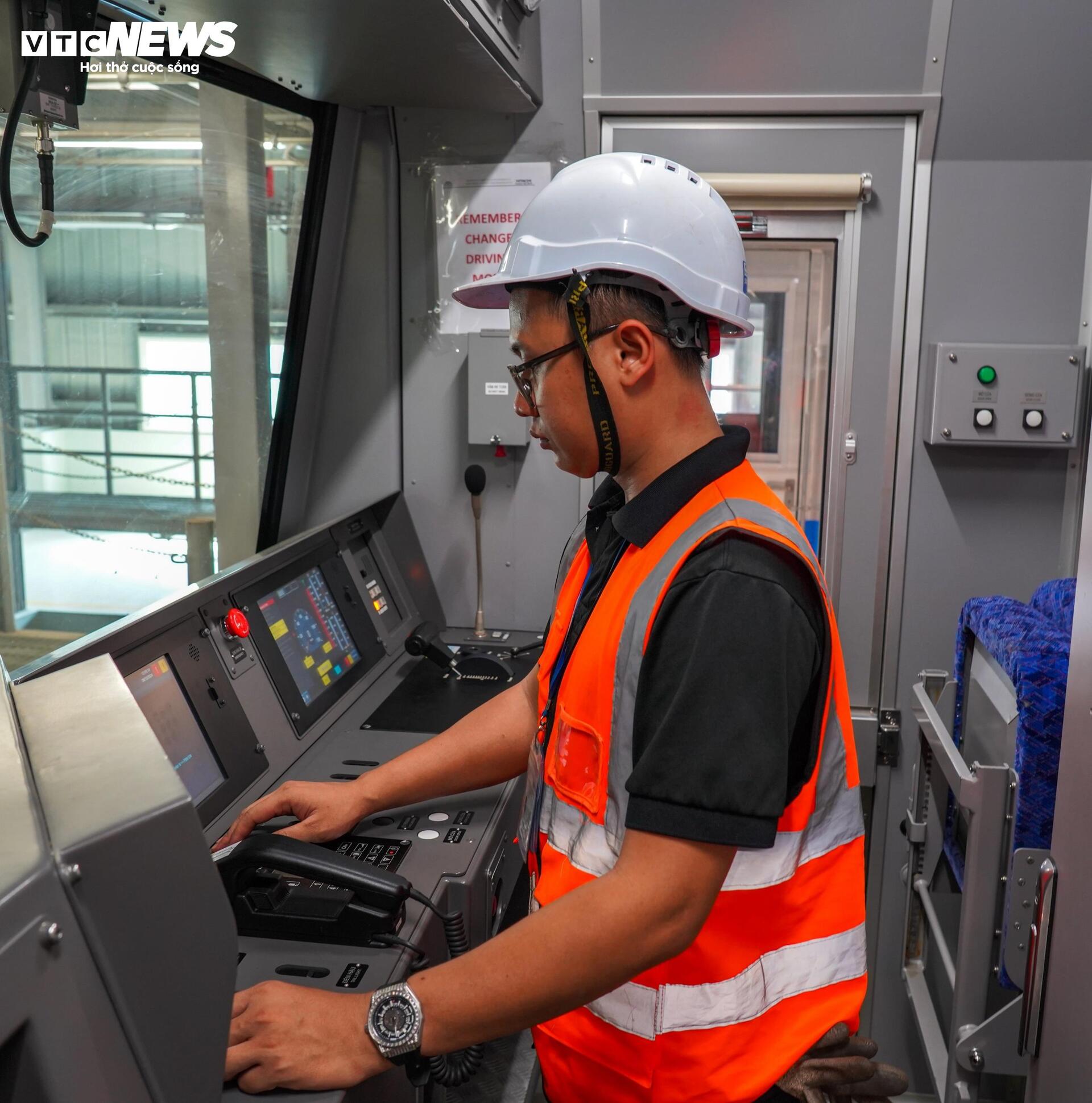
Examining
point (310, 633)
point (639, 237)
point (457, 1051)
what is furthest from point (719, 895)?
point (310, 633)

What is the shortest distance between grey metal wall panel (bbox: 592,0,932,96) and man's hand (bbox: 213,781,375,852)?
1895 mm

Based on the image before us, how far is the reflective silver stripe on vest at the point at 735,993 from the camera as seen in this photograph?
43.4 inches

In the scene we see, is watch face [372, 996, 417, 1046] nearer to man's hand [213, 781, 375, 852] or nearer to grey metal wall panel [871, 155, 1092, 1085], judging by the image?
man's hand [213, 781, 375, 852]

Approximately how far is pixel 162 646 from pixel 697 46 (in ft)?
6.17

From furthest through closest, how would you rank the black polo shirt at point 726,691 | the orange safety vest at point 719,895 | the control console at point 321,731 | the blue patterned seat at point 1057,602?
1. the blue patterned seat at point 1057,602
2. the control console at point 321,731
3. the orange safety vest at point 719,895
4. the black polo shirt at point 726,691

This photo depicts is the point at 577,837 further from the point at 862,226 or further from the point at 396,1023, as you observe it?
the point at 862,226

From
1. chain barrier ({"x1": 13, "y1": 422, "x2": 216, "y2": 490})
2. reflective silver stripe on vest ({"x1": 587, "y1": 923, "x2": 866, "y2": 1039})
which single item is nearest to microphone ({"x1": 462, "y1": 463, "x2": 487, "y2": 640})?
chain barrier ({"x1": 13, "y1": 422, "x2": 216, "y2": 490})

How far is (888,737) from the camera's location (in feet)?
9.14

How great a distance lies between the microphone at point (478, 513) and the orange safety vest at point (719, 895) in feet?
5.11

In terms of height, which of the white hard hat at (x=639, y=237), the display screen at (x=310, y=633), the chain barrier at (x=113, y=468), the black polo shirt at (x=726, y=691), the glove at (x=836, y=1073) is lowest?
the glove at (x=836, y=1073)

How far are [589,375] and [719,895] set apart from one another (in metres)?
0.59

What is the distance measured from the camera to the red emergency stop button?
5.96 feet

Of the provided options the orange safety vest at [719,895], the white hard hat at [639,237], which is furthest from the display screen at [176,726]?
the white hard hat at [639,237]

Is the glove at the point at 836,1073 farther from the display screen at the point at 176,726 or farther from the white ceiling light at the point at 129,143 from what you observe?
the white ceiling light at the point at 129,143
